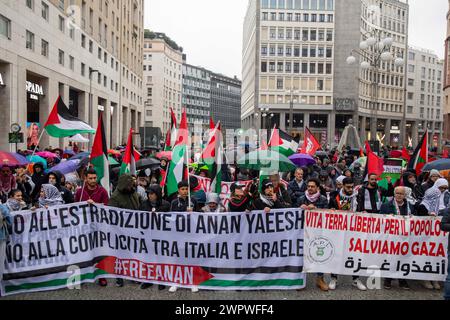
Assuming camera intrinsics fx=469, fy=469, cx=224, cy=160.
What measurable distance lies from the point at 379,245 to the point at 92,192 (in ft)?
14.7

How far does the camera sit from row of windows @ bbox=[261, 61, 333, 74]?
75312 millimetres

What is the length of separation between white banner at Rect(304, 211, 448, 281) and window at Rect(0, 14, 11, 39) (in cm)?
2246

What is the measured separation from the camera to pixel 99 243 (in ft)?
22.4

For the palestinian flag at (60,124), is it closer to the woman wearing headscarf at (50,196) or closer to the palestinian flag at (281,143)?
the woman wearing headscarf at (50,196)

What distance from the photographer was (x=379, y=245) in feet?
22.8

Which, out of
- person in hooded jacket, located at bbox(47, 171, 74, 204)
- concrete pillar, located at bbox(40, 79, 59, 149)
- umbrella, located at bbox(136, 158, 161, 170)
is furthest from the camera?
concrete pillar, located at bbox(40, 79, 59, 149)

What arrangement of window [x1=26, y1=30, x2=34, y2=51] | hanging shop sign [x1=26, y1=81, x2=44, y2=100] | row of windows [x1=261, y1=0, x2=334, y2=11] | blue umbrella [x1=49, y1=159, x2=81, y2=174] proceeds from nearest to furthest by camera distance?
1. blue umbrella [x1=49, y1=159, x2=81, y2=174]
2. window [x1=26, y1=30, x2=34, y2=51]
3. hanging shop sign [x1=26, y1=81, x2=44, y2=100]
4. row of windows [x1=261, y1=0, x2=334, y2=11]

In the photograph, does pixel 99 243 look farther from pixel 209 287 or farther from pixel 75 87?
pixel 75 87

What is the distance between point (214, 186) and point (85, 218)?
3.01 metres

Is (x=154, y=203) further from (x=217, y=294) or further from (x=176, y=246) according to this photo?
(x=217, y=294)

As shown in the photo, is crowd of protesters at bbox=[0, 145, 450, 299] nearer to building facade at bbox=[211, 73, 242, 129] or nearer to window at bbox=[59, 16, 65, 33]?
window at bbox=[59, 16, 65, 33]

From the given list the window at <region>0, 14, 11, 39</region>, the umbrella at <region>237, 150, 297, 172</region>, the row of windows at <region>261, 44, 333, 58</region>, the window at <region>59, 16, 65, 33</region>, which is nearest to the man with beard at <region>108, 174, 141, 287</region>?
the umbrella at <region>237, 150, 297, 172</region>

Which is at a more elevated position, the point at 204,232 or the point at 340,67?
the point at 340,67
